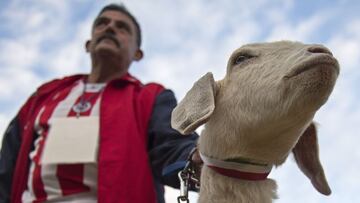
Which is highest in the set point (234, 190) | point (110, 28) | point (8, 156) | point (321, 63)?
point (110, 28)

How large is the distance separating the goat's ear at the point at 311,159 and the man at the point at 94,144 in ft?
1.91

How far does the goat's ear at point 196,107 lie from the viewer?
1.69m

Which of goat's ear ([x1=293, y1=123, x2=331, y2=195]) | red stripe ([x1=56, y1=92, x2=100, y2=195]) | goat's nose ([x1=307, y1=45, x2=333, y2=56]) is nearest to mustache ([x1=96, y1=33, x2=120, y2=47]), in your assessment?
red stripe ([x1=56, y1=92, x2=100, y2=195])

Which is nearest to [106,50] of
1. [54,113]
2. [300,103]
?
[54,113]

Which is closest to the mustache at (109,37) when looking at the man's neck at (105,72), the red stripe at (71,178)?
the man's neck at (105,72)

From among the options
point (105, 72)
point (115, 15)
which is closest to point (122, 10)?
point (115, 15)

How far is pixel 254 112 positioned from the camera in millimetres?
1674

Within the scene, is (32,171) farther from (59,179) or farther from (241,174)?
(241,174)

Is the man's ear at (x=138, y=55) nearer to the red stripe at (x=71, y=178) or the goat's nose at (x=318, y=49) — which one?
the red stripe at (x=71, y=178)

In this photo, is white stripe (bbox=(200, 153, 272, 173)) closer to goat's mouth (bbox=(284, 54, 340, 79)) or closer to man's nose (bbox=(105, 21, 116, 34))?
goat's mouth (bbox=(284, 54, 340, 79))

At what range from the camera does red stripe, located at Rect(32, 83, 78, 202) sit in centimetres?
264

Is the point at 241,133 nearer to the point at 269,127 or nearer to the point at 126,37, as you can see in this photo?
the point at 269,127

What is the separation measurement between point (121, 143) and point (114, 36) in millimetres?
921

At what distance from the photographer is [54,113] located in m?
2.91
